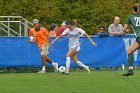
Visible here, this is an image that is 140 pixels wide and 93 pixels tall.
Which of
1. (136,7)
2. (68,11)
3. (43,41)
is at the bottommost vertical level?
(43,41)

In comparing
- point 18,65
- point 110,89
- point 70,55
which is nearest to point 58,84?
point 110,89

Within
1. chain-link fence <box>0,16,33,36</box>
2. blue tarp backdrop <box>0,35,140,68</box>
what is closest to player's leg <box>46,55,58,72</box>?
blue tarp backdrop <box>0,35,140,68</box>

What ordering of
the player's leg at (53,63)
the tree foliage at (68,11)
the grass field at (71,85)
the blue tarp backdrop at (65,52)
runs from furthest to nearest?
the tree foliage at (68,11)
the blue tarp backdrop at (65,52)
the player's leg at (53,63)
the grass field at (71,85)

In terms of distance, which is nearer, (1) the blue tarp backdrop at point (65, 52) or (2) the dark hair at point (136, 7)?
(2) the dark hair at point (136, 7)

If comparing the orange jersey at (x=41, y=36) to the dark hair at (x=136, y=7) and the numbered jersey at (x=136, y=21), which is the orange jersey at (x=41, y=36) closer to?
the numbered jersey at (x=136, y=21)

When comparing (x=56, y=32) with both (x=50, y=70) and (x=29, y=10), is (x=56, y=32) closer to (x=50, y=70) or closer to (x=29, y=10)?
(x=50, y=70)

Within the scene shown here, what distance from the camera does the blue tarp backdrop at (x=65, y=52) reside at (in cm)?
2020

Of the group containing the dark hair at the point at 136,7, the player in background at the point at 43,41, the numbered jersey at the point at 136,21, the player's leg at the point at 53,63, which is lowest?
the player's leg at the point at 53,63

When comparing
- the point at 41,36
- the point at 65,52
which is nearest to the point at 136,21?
the point at 41,36

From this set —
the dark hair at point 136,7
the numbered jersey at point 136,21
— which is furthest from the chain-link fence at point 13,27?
the dark hair at point 136,7

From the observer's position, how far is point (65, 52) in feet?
67.9

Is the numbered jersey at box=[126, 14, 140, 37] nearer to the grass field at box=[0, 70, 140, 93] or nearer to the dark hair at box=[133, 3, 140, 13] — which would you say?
the dark hair at box=[133, 3, 140, 13]

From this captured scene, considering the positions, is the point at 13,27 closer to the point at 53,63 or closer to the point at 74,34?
the point at 53,63

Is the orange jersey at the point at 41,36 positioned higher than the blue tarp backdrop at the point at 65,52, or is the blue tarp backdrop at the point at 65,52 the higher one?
the orange jersey at the point at 41,36
